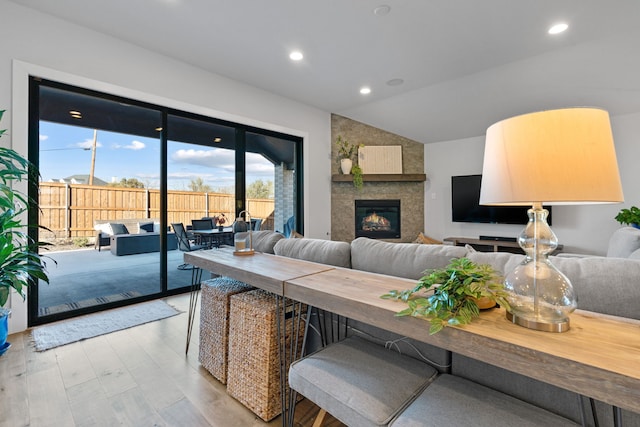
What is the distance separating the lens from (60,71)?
2.67 metres

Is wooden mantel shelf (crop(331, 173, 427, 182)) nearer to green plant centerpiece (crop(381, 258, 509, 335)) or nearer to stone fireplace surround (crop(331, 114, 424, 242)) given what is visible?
stone fireplace surround (crop(331, 114, 424, 242))

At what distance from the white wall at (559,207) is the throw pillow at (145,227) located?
16.2ft

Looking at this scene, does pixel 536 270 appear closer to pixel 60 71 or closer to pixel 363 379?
pixel 363 379

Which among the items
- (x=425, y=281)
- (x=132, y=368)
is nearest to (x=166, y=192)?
(x=132, y=368)

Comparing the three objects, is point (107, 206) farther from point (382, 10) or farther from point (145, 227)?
point (382, 10)

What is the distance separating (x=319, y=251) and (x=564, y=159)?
4.26ft

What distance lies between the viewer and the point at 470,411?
892 millimetres

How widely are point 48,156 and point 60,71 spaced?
824 millimetres

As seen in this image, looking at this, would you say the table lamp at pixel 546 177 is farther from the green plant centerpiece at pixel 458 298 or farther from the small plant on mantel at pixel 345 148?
the small plant on mantel at pixel 345 148

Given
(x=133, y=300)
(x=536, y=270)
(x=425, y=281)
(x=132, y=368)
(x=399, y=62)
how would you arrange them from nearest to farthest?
1. (x=536, y=270)
2. (x=425, y=281)
3. (x=132, y=368)
4. (x=133, y=300)
5. (x=399, y=62)

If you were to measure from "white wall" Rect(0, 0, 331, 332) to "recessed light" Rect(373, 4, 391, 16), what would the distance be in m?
2.23

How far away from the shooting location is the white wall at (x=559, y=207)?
3.88m

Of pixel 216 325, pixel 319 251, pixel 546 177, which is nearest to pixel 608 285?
pixel 546 177

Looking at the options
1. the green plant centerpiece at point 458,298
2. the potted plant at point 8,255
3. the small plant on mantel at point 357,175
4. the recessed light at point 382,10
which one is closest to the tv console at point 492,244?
the small plant on mantel at point 357,175
